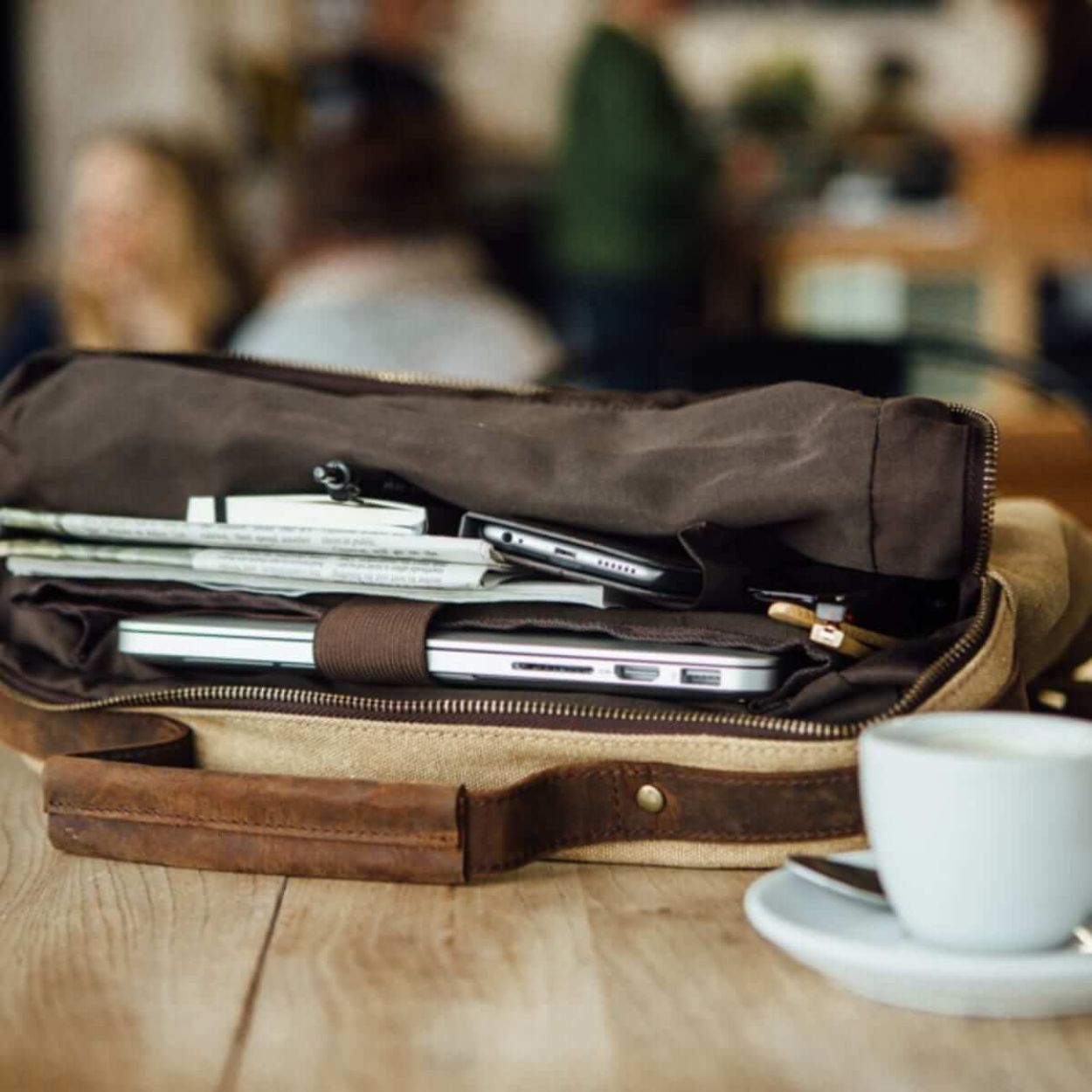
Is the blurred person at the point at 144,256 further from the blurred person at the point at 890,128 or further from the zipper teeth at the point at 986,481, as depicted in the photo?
the blurred person at the point at 890,128

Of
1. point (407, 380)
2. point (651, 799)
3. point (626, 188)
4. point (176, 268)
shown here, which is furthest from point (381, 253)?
point (626, 188)

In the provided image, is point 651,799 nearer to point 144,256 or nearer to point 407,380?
point 407,380

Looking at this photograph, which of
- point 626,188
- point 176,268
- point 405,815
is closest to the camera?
point 405,815

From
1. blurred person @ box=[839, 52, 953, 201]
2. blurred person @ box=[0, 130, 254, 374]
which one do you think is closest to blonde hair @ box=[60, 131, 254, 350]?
blurred person @ box=[0, 130, 254, 374]

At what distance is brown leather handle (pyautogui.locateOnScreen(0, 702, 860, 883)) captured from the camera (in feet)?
2.13

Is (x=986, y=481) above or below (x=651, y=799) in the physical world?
above

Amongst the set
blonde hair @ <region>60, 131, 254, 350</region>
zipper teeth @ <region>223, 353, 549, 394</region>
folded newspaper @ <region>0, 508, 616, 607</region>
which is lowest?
blonde hair @ <region>60, 131, 254, 350</region>

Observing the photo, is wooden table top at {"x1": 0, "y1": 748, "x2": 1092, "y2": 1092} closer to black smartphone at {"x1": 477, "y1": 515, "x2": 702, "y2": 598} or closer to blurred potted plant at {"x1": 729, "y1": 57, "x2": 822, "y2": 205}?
black smartphone at {"x1": 477, "y1": 515, "x2": 702, "y2": 598}

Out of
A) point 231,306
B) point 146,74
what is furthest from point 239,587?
point 146,74

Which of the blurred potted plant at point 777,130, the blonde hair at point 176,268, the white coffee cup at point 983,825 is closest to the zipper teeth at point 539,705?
the white coffee cup at point 983,825

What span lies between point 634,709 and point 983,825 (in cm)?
20

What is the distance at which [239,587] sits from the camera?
2.47 ft

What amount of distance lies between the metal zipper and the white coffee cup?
0.11 meters

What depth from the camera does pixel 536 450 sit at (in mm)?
727
